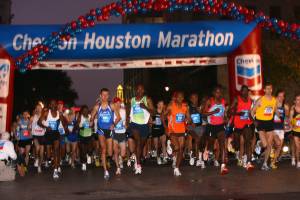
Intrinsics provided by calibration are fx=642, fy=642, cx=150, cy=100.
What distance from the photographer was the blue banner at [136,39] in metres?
16.5

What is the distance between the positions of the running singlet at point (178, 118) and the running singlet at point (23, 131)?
16.5 feet

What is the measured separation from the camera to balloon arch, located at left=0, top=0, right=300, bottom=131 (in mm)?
15953

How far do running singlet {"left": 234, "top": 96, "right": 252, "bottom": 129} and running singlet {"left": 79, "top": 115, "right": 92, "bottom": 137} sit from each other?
4583 millimetres

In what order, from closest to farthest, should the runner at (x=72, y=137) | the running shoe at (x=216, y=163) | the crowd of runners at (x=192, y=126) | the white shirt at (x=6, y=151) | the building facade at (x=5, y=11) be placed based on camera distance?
the white shirt at (x=6, y=151) → the crowd of runners at (x=192, y=126) → the running shoe at (x=216, y=163) → the runner at (x=72, y=137) → the building facade at (x=5, y=11)

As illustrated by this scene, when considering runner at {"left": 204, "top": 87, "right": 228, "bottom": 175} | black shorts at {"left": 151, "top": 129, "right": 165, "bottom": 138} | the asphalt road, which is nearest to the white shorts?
the asphalt road

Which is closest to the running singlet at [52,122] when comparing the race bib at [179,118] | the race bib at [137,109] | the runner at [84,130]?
the race bib at [137,109]

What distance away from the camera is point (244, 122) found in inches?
540

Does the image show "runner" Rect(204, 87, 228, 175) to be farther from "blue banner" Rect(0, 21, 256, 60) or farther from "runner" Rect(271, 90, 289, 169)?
"blue banner" Rect(0, 21, 256, 60)

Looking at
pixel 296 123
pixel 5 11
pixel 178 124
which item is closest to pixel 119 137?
pixel 178 124

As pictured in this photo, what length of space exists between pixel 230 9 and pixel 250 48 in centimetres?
124

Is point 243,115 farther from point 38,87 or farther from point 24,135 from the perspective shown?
point 38,87

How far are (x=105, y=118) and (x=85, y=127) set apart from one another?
4.11 meters

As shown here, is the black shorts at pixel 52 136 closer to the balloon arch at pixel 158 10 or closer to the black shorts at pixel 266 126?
the balloon arch at pixel 158 10

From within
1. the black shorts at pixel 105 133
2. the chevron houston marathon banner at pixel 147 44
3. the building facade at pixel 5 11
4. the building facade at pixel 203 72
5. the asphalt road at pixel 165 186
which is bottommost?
the asphalt road at pixel 165 186
